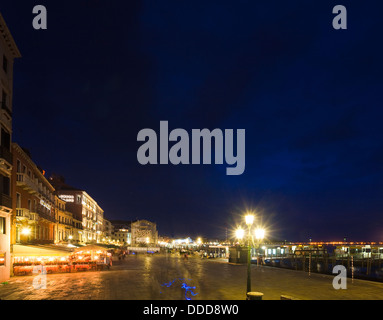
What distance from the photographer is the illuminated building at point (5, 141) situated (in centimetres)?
2050

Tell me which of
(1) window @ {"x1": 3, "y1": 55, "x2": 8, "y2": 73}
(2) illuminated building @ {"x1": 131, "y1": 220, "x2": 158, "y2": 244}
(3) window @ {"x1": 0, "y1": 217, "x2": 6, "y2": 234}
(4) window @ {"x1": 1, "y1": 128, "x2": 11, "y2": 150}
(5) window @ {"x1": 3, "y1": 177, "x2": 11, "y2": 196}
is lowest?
(2) illuminated building @ {"x1": 131, "y1": 220, "x2": 158, "y2": 244}

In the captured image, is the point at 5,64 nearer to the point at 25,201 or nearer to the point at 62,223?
the point at 25,201

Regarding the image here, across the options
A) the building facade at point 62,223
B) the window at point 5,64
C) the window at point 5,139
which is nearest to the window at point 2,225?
the window at point 5,139

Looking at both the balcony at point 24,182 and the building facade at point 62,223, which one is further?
the building facade at point 62,223

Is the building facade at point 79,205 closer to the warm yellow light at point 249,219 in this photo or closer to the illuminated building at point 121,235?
the warm yellow light at point 249,219

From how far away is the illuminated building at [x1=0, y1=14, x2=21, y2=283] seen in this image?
20.5 metres

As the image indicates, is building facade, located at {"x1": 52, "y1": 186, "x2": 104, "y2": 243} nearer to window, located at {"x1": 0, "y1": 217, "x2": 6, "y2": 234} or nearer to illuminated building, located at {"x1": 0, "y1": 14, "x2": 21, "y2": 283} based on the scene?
illuminated building, located at {"x1": 0, "y1": 14, "x2": 21, "y2": 283}

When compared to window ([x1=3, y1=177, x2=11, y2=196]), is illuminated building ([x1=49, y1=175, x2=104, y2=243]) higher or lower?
lower

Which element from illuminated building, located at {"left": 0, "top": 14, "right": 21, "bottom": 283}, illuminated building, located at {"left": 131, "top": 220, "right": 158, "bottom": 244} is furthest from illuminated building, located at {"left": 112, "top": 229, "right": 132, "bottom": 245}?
illuminated building, located at {"left": 0, "top": 14, "right": 21, "bottom": 283}

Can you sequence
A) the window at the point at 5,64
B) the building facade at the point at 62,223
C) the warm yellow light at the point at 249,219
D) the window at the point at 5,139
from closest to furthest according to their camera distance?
the warm yellow light at the point at 249,219 < the window at the point at 5,139 < the window at the point at 5,64 < the building facade at the point at 62,223

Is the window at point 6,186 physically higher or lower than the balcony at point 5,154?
lower

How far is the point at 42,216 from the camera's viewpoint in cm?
3631
